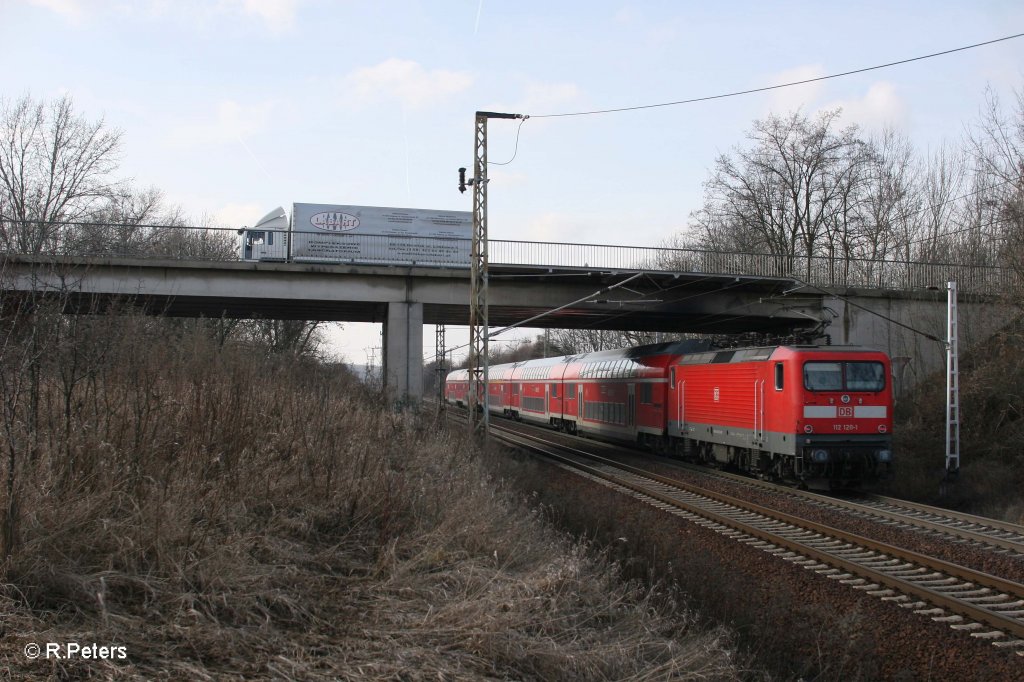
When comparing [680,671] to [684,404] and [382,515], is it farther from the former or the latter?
[684,404]

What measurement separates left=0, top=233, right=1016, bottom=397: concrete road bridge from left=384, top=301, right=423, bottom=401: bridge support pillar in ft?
0.11

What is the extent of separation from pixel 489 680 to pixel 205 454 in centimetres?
370

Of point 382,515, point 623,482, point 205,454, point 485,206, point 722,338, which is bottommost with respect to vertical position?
point 623,482

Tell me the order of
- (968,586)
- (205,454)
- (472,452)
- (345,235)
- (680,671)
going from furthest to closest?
(345,235) → (472,452) → (968,586) → (205,454) → (680,671)

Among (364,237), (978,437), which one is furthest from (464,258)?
(978,437)

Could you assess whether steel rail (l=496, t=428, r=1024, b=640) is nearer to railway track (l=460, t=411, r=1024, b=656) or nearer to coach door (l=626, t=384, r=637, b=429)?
railway track (l=460, t=411, r=1024, b=656)

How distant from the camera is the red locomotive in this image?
1581cm

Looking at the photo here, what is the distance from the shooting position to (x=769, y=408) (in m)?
16.6

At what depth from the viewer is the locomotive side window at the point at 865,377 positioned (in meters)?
16.2

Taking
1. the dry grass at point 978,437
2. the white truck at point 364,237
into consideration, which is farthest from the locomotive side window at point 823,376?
the white truck at point 364,237

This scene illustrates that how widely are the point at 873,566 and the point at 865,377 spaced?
7.31 meters

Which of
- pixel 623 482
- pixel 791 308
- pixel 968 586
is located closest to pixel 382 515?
pixel 968 586

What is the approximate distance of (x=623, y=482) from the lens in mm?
17422

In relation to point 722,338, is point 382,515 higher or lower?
lower
